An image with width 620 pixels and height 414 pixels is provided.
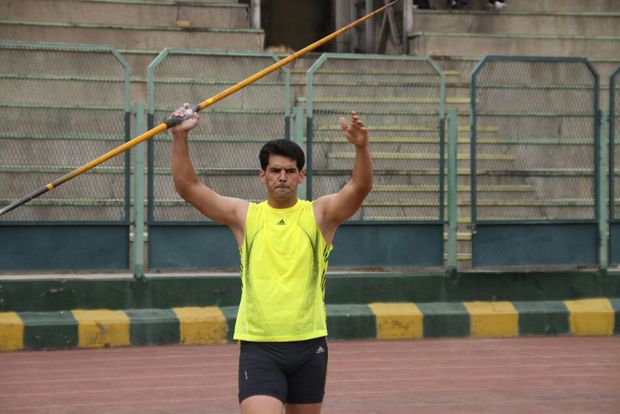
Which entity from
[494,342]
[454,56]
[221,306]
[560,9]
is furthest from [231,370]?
[560,9]

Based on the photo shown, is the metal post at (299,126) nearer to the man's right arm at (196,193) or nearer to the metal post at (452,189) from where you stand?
the metal post at (452,189)

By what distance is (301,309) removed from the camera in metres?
6.89

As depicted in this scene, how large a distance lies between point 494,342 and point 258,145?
2721 mm

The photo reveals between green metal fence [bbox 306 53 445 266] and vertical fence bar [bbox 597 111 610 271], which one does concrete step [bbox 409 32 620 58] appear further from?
vertical fence bar [bbox 597 111 610 271]

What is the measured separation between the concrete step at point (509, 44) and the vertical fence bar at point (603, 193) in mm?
4301

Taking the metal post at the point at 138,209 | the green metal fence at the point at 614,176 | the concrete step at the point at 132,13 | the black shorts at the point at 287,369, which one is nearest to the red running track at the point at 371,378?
the metal post at the point at 138,209

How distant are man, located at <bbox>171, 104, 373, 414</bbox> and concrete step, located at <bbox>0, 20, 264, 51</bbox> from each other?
417 inches

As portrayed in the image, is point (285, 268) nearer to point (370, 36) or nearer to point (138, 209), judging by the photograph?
point (138, 209)

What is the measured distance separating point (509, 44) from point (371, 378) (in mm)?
8045

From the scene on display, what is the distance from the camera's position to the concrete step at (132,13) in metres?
17.6

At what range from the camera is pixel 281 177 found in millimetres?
6906

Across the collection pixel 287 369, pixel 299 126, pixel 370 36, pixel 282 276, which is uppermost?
pixel 370 36

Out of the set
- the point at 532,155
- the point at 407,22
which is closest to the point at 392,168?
the point at 532,155

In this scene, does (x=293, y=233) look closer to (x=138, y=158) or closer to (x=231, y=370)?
(x=231, y=370)
